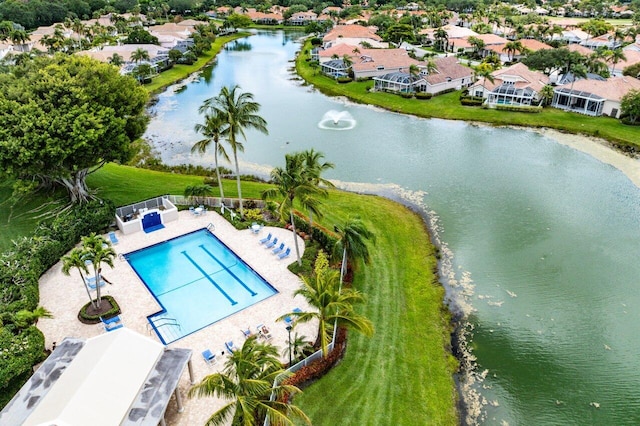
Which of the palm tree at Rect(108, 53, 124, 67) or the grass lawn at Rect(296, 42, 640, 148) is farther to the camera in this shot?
the palm tree at Rect(108, 53, 124, 67)

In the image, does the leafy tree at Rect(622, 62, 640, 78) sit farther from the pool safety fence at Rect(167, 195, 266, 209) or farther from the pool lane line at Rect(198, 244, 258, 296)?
the pool lane line at Rect(198, 244, 258, 296)

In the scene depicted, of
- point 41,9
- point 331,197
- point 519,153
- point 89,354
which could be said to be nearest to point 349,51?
point 519,153

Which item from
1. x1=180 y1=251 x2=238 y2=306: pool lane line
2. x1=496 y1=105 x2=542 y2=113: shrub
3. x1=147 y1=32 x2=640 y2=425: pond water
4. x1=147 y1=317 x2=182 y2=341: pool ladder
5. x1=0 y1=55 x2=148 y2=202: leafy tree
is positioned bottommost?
x1=147 y1=32 x2=640 y2=425: pond water

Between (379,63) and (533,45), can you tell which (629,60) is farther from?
(379,63)

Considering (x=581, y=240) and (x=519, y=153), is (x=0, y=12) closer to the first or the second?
(x=519, y=153)

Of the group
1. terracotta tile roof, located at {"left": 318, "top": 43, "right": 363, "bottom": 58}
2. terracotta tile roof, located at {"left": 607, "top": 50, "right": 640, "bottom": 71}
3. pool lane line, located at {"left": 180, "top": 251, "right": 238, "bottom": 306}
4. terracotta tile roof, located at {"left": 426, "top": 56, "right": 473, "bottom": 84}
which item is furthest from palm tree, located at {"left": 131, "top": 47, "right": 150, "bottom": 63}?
terracotta tile roof, located at {"left": 607, "top": 50, "right": 640, "bottom": 71}

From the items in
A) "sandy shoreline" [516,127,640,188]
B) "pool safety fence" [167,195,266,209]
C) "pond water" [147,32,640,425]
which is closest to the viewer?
"pond water" [147,32,640,425]
